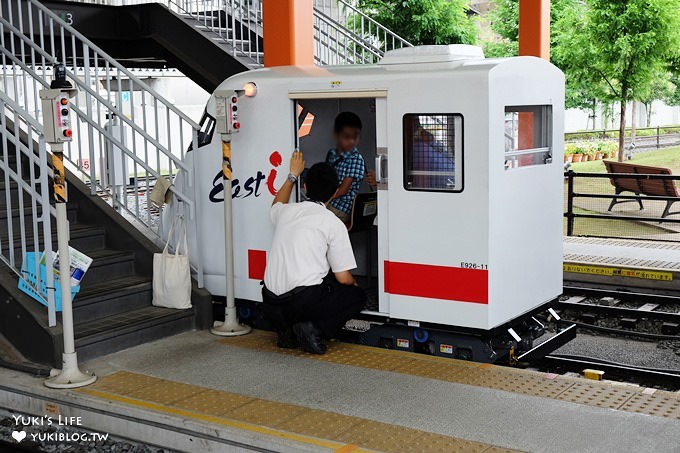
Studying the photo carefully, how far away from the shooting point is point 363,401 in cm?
612

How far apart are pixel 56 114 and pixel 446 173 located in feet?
9.52

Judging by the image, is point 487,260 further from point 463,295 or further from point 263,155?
point 263,155

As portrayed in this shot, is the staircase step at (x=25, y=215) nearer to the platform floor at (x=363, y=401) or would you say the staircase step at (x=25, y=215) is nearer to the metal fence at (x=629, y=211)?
the platform floor at (x=363, y=401)

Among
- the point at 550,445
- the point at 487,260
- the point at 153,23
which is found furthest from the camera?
the point at 153,23

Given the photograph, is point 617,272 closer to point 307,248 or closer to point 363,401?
point 307,248

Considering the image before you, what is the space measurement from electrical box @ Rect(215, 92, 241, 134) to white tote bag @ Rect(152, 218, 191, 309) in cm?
97

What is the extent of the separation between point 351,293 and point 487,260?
1203 mm

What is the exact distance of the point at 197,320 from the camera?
811cm

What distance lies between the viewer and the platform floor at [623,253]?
37.1ft

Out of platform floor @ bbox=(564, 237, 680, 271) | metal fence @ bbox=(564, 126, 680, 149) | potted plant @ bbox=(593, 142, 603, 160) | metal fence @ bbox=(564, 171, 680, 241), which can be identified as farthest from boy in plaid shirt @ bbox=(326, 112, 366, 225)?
metal fence @ bbox=(564, 126, 680, 149)

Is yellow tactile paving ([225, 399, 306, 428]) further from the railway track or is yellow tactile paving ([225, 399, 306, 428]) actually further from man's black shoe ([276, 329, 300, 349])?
the railway track

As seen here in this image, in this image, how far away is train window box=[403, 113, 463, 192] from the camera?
6801 millimetres

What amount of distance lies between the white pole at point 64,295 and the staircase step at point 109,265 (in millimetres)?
1387

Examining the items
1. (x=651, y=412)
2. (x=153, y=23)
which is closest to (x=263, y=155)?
(x=651, y=412)
